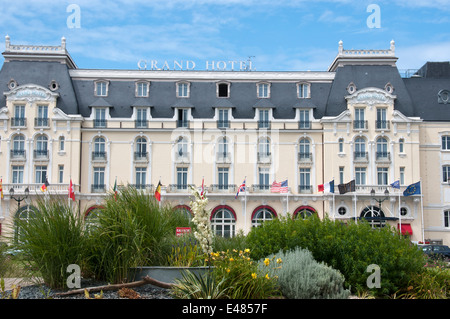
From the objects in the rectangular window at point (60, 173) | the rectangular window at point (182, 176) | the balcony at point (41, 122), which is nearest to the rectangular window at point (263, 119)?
the rectangular window at point (182, 176)

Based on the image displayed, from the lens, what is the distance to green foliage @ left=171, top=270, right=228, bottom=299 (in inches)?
452

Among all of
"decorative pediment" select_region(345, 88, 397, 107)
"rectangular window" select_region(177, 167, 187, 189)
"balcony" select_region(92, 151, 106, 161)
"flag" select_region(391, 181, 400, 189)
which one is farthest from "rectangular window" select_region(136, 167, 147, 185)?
"flag" select_region(391, 181, 400, 189)

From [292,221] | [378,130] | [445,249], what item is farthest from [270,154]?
[292,221]

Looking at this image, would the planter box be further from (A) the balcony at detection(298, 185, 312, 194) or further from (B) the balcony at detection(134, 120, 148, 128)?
(B) the balcony at detection(134, 120, 148, 128)

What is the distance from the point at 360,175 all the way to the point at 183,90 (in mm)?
17331

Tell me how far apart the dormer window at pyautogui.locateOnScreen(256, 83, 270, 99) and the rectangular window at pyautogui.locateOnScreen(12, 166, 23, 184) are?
21.6m

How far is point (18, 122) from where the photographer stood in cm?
4544

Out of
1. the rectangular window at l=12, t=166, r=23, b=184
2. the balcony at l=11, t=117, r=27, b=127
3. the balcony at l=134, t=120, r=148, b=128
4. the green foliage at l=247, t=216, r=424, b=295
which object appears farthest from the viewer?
the balcony at l=134, t=120, r=148, b=128

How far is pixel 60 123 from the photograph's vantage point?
4584 centimetres

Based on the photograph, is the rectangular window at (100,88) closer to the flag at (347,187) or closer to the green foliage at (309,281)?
the flag at (347,187)

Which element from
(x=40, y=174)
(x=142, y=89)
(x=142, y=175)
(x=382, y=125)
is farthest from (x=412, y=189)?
(x=40, y=174)

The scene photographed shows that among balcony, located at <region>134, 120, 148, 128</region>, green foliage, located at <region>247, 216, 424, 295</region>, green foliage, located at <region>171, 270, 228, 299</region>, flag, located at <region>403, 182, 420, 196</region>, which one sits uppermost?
balcony, located at <region>134, 120, 148, 128</region>

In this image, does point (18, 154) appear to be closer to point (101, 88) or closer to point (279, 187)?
point (101, 88)

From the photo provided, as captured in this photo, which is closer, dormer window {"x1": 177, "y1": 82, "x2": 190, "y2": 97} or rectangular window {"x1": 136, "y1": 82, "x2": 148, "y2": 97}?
rectangular window {"x1": 136, "y1": 82, "x2": 148, "y2": 97}
